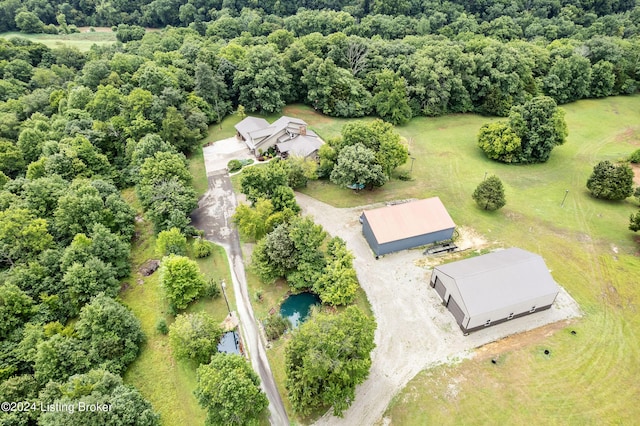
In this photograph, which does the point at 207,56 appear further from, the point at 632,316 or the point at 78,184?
the point at 632,316

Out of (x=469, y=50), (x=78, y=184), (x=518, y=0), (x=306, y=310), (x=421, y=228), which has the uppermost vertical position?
(x=518, y=0)

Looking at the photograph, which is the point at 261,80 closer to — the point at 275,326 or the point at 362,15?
the point at 275,326

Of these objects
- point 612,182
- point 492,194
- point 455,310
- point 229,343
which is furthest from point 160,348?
point 612,182

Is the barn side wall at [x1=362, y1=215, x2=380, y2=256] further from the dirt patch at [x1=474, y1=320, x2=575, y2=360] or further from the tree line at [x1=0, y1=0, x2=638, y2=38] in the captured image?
the tree line at [x1=0, y1=0, x2=638, y2=38]

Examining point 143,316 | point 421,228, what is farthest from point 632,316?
point 143,316

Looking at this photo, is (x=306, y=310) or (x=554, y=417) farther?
(x=306, y=310)

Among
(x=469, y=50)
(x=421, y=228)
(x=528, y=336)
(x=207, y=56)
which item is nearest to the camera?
(x=528, y=336)

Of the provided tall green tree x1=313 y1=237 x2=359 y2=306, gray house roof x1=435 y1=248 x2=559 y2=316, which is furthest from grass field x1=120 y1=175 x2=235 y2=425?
gray house roof x1=435 y1=248 x2=559 y2=316
